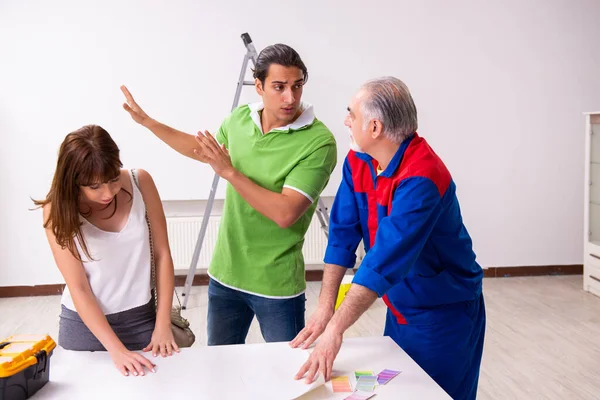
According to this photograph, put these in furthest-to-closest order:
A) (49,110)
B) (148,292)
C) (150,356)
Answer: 1. (49,110)
2. (148,292)
3. (150,356)

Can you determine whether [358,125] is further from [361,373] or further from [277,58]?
[361,373]

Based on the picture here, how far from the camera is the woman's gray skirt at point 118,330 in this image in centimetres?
184

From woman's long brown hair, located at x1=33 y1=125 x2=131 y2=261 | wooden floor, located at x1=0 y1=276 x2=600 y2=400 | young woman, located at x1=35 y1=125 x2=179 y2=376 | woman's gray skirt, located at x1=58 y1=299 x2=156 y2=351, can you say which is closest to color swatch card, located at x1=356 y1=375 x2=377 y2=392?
young woman, located at x1=35 y1=125 x2=179 y2=376

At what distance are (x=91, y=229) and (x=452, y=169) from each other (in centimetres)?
382

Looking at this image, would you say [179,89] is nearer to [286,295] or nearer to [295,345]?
[286,295]

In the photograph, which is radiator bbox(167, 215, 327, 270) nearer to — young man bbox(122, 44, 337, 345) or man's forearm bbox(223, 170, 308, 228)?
young man bbox(122, 44, 337, 345)

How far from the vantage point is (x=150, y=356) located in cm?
175

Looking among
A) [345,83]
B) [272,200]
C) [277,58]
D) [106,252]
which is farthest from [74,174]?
[345,83]

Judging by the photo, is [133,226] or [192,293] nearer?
[133,226]

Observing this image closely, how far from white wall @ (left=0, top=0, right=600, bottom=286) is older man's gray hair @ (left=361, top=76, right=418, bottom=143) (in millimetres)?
3197

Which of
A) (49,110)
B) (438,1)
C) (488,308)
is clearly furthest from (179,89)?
(488,308)

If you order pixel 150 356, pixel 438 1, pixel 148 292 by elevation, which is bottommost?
pixel 150 356

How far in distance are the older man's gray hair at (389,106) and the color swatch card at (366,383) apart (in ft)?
2.11

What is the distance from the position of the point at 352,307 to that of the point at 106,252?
0.73m
